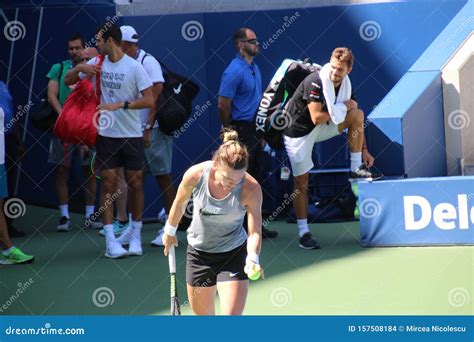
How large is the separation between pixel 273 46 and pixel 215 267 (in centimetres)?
689

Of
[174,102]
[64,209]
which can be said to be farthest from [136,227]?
[64,209]

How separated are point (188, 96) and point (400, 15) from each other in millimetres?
3295

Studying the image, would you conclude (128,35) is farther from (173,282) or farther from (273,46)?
(173,282)

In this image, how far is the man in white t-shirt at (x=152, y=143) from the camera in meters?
11.0

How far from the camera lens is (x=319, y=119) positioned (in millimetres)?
10602

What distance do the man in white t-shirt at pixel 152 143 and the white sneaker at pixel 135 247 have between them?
190 millimetres

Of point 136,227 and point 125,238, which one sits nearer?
point 136,227

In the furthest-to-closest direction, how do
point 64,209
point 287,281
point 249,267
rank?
point 64,209, point 287,281, point 249,267

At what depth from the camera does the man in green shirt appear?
39.5 feet

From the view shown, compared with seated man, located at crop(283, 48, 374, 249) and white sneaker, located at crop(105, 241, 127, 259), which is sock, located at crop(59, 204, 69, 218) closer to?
white sneaker, located at crop(105, 241, 127, 259)

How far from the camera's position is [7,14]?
13734mm

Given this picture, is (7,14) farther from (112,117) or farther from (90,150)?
(112,117)

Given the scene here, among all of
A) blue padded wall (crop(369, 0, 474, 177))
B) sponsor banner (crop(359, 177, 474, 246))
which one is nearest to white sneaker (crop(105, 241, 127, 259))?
sponsor banner (crop(359, 177, 474, 246))

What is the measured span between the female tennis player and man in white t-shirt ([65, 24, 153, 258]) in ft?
11.0
